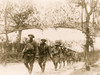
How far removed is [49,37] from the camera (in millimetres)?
3178

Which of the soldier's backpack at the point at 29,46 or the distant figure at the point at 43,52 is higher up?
the soldier's backpack at the point at 29,46

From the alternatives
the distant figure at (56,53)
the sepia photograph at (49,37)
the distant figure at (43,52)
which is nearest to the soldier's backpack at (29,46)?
the sepia photograph at (49,37)

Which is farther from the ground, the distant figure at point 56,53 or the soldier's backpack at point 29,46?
the soldier's backpack at point 29,46

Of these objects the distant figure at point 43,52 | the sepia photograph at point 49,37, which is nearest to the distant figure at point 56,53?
the sepia photograph at point 49,37

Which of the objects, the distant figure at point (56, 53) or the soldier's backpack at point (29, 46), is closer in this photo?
the soldier's backpack at point (29, 46)

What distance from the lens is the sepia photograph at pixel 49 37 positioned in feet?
10.1

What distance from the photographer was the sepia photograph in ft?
10.1

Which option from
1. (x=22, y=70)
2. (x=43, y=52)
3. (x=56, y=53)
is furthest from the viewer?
(x=56, y=53)

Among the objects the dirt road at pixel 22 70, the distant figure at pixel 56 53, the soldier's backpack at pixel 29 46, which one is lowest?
the dirt road at pixel 22 70

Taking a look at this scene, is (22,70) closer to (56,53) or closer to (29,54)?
(29,54)

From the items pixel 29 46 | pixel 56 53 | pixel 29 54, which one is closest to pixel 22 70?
pixel 29 54

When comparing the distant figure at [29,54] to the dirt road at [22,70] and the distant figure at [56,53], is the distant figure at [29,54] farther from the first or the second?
the distant figure at [56,53]

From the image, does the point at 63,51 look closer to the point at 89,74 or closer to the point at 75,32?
the point at 75,32

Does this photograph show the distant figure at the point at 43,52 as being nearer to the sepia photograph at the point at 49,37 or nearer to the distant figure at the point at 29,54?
the sepia photograph at the point at 49,37
